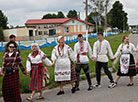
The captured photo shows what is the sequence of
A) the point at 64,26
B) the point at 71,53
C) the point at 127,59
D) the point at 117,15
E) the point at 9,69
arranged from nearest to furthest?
the point at 9,69 < the point at 71,53 < the point at 127,59 < the point at 64,26 < the point at 117,15

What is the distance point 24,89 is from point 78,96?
1877 mm

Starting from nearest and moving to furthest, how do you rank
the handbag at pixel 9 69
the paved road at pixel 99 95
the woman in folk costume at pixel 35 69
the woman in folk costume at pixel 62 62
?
the handbag at pixel 9 69 → the paved road at pixel 99 95 → the woman in folk costume at pixel 35 69 → the woman in folk costume at pixel 62 62

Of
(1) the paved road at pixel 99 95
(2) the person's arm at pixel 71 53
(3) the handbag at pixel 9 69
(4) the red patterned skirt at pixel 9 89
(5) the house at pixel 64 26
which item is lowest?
(1) the paved road at pixel 99 95

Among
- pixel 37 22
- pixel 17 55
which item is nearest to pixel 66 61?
pixel 17 55

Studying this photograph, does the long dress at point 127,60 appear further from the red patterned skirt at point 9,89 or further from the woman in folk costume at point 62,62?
the red patterned skirt at point 9,89

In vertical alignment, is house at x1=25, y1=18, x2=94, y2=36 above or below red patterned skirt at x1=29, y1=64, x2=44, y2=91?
above

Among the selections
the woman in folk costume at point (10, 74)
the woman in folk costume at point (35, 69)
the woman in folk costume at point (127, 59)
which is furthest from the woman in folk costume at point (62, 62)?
the woman in folk costume at point (127, 59)

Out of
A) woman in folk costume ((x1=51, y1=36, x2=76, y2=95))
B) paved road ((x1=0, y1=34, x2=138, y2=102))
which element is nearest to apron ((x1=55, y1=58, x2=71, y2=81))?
woman in folk costume ((x1=51, y1=36, x2=76, y2=95))

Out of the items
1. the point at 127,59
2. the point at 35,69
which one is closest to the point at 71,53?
the point at 35,69

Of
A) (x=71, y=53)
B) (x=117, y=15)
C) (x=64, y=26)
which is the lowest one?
(x=71, y=53)

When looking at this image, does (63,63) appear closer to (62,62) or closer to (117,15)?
(62,62)

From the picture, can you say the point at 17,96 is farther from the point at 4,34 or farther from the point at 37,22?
the point at 37,22

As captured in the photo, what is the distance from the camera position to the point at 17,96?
236 inches

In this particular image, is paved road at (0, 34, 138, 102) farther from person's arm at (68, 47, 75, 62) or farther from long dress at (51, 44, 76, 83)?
person's arm at (68, 47, 75, 62)
